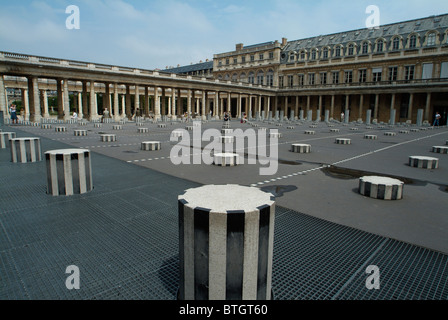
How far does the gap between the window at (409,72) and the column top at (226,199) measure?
63.3 meters

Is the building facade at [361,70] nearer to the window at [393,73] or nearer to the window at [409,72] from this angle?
the window at [409,72]

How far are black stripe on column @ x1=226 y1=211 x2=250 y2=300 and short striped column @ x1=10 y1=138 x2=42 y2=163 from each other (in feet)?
32.8

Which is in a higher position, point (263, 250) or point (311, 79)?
point (311, 79)

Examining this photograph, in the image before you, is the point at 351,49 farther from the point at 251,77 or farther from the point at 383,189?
the point at 383,189

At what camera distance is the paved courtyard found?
3041mm

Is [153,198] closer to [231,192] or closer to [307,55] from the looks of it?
[231,192]

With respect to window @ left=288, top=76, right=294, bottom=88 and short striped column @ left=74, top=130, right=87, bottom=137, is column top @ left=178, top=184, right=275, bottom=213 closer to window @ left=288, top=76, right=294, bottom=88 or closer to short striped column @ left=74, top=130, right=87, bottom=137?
short striped column @ left=74, top=130, right=87, bottom=137

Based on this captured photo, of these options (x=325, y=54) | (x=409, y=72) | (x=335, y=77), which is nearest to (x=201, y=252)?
(x=409, y=72)

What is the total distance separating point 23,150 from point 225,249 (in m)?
10.0

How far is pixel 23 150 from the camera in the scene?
9.62m

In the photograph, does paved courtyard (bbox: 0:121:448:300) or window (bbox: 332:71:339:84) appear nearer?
paved courtyard (bbox: 0:121:448:300)

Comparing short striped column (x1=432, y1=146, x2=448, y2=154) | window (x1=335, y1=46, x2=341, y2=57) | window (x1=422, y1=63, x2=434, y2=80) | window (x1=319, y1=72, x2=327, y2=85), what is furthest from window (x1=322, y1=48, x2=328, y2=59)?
short striped column (x1=432, y1=146, x2=448, y2=154)

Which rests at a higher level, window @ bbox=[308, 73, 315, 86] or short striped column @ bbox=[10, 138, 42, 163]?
window @ bbox=[308, 73, 315, 86]
